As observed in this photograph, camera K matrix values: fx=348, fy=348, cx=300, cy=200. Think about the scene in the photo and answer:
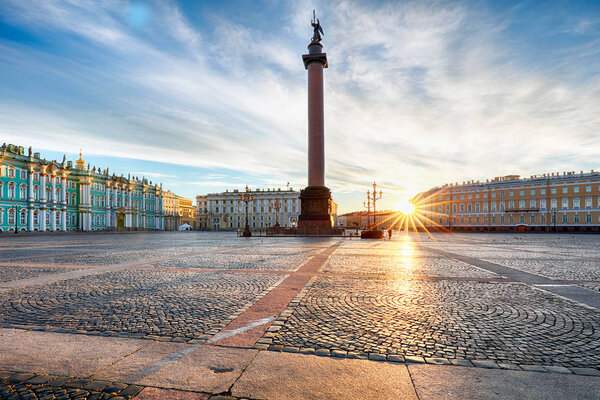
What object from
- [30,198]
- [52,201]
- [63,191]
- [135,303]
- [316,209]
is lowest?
[135,303]

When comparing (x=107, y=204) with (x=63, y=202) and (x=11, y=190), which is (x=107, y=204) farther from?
(x=11, y=190)

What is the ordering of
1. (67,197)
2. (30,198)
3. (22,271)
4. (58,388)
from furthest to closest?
(67,197)
(30,198)
(22,271)
(58,388)

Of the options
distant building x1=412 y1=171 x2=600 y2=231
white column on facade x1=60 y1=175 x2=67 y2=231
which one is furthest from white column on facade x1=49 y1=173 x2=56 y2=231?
distant building x1=412 y1=171 x2=600 y2=231

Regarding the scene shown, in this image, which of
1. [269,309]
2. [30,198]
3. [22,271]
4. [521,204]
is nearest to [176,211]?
[30,198]

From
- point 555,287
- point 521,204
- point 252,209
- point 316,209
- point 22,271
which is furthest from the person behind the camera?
point 252,209

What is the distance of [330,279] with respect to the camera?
884cm

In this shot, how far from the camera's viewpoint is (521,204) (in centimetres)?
7238

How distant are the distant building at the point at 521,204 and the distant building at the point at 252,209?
153 ft

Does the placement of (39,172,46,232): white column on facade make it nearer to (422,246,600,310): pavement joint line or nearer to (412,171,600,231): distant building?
(422,246,600,310): pavement joint line

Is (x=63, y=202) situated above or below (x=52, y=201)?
below

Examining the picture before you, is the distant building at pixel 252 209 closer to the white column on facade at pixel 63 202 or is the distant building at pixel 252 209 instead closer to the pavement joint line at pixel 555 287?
the white column on facade at pixel 63 202

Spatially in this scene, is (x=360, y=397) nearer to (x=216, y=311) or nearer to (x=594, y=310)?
(x=216, y=311)

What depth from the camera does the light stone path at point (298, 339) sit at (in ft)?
10.5

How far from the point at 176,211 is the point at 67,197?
62.5 m
